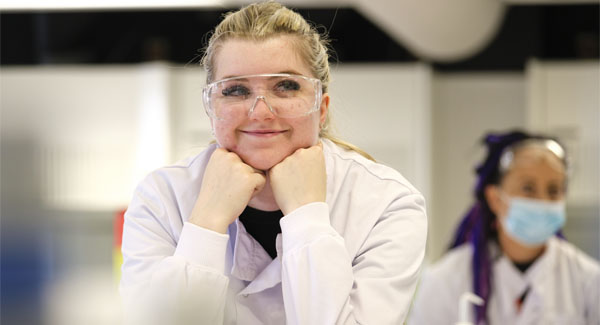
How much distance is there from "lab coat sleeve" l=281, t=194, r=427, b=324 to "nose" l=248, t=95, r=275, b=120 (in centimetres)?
15

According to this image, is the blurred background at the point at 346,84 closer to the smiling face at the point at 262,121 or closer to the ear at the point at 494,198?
the ear at the point at 494,198

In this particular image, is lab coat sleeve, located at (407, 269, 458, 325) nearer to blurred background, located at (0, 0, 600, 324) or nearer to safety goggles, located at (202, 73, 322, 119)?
safety goggles, located at (202, 73, 322, 119)

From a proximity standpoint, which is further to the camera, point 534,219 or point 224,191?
point 534,219

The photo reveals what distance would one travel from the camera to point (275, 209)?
1.30m

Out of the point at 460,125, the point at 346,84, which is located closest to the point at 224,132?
the point at 346,84

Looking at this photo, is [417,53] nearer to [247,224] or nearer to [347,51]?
[347,51]

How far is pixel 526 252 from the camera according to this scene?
2615 mm

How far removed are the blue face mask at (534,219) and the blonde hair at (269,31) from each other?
5.12 feet

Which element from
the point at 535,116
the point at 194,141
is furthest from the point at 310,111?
the point at 535,116

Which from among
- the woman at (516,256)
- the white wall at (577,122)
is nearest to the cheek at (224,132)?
the woman at (516,256)

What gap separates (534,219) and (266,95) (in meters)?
1.79

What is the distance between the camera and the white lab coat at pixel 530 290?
2430 millimetres

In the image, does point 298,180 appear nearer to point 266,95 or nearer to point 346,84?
point 266,95

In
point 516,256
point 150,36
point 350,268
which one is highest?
point 150,36
